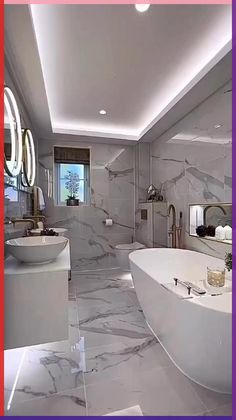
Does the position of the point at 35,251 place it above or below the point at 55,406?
above

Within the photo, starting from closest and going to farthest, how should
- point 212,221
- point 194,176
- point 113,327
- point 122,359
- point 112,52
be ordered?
1. point 122,359
2. point 112,52
3. point 113,327
4. point 212,221
5. point 194,176

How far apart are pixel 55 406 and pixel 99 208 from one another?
303 cm

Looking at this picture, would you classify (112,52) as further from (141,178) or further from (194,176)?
(141,178)

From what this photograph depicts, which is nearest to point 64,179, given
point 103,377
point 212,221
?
point 212,221

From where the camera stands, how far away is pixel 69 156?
157 inches

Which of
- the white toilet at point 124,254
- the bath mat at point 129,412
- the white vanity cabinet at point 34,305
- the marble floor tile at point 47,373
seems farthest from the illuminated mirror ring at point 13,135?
the white toilet at point 124,254

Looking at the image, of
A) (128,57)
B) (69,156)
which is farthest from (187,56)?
(69,156)

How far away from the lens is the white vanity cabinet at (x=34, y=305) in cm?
121

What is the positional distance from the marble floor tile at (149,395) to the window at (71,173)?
9.88 feet

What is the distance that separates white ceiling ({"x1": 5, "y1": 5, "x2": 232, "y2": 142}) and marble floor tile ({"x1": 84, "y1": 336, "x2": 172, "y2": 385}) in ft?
7.97

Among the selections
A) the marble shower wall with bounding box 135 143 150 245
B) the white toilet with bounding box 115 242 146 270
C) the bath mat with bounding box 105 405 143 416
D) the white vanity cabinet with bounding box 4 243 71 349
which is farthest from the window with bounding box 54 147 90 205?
the bath mat with bounding box 105 405 143 416

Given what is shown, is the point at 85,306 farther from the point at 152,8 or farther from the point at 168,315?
the point at 152,8

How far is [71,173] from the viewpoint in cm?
405

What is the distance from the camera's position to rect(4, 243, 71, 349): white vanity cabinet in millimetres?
1208
